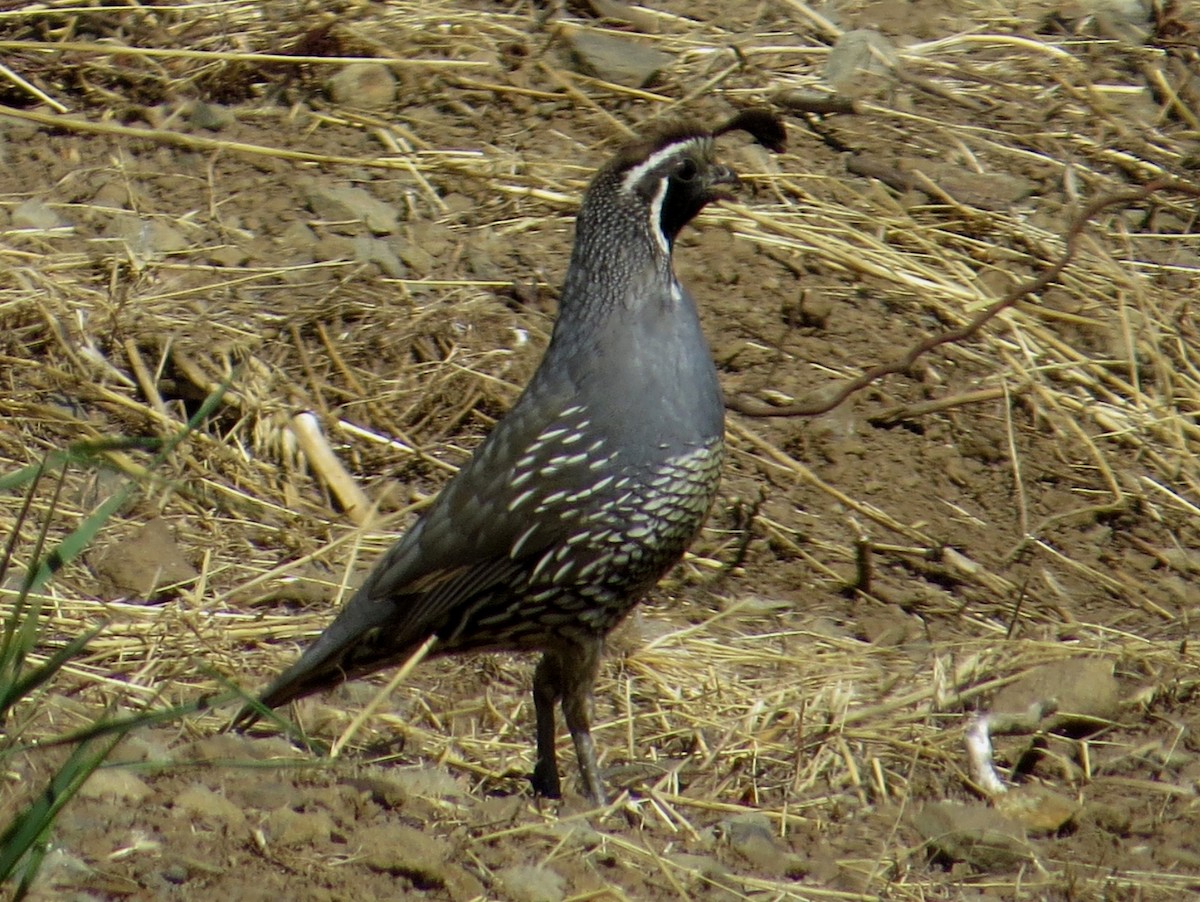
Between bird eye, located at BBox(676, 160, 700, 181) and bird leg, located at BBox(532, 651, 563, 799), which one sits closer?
bird leg, located at BBox(532, 651, 563, 799)

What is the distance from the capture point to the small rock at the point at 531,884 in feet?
10.2

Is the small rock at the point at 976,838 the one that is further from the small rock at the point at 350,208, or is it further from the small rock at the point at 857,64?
the small rock at the point at 857,64

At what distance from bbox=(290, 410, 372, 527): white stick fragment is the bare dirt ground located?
0.05 meters

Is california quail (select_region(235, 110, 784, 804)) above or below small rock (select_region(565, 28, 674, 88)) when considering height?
below

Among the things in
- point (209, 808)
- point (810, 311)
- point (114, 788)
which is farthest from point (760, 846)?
point (810, 311)

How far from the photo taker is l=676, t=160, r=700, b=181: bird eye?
4344 mm

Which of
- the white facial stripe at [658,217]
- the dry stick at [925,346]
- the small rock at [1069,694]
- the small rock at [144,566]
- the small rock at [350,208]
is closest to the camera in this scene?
the white facial stripe at [658,217]

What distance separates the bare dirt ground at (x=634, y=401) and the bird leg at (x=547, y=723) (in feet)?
0.51

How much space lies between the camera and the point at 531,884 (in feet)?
10.3

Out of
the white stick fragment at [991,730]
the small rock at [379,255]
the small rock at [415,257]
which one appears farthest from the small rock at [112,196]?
the white stick fragment at [991,730]

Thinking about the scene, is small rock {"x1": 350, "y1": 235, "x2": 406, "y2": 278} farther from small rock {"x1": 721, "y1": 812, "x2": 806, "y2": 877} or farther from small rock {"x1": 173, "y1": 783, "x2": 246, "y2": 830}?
small rock {"x1": 173, "y1": 783, "x2": 246, "y2": 830}

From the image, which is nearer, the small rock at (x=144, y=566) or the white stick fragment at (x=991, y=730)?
the white stick fragment at (x=991, y=730)

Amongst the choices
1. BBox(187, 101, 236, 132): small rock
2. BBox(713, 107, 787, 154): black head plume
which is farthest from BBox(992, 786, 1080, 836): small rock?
BBox(187, 101, 236, 132): small rock

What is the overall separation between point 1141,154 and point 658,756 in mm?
3472
